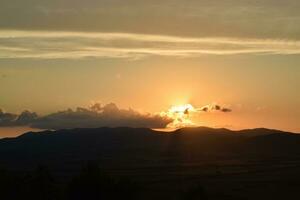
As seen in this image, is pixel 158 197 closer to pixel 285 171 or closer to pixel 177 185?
pixel 177 185

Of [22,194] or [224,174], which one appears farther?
[224,174]

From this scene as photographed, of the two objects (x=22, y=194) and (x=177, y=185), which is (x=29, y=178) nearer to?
(x=22, y=194)

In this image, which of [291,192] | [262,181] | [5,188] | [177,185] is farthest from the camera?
[262,181]

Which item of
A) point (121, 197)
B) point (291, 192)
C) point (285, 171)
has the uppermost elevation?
point (285, 171)

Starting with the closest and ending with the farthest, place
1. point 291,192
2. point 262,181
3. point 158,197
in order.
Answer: point 158,197, point 291,192, point 262,181

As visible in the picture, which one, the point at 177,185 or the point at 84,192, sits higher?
the point at 177,185

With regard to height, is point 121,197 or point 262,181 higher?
point 262,181

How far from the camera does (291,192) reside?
130 m

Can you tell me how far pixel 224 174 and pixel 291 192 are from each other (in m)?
50.8

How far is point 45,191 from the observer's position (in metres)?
75.2

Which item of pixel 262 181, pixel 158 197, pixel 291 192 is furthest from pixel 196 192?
pixel 262 181

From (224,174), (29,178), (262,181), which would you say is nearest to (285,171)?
(224,174)

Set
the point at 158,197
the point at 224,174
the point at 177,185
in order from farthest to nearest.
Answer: the point at 224,174 < the point at 177,185 < the point at 158,197

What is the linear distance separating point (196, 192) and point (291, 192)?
68.3 meters
